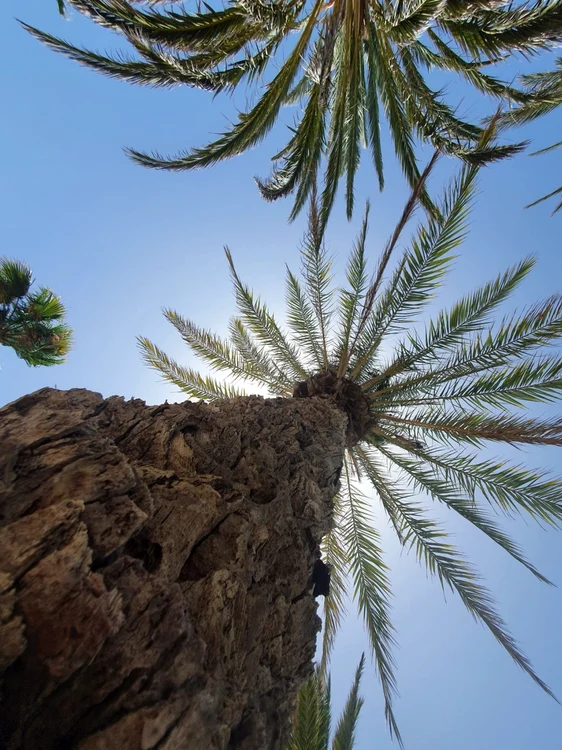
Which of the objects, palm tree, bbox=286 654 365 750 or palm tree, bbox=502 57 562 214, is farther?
palm tree, bbox=502 57 562 214

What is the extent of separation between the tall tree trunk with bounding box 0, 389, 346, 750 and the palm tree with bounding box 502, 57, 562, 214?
243 inches

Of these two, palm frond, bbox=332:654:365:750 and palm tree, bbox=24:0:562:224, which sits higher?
palm tree, bbox=24:0:562:224

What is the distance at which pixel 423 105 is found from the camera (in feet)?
20.7

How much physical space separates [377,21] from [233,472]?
20.4 ft

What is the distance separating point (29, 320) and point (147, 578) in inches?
294

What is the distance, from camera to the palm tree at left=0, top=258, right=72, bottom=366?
7.43 meters

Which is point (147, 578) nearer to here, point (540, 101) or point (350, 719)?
point (350, 719)

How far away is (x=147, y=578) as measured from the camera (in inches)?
73.3

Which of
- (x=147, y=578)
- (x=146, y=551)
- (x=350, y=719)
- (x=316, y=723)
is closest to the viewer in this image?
(x=147, y=578)

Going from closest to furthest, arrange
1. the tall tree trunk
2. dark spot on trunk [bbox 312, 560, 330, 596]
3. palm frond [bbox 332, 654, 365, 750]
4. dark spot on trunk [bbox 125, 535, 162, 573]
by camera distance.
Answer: the tall tree trunk < dark spot on trunk [bbox 125, 535, 162, 573] < dark spot on trunk [bbox 312, 560, 330, 596] < palm frond [bbox 332, 654, 365, 750]

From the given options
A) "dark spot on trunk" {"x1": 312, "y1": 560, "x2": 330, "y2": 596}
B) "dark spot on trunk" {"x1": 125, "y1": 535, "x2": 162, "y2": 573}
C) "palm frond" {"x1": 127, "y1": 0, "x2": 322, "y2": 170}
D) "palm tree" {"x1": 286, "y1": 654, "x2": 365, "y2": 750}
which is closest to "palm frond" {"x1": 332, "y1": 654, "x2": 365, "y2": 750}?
"palm tree" {"x1": 286, "y1": 654, "x2": 365, "y2": 750}

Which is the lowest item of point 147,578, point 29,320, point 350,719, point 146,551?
point 350,719

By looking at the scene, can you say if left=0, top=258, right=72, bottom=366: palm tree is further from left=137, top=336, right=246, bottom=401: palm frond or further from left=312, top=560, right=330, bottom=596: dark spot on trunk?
left=312, top=560, right=330, bottom=596: dark spot on trunk

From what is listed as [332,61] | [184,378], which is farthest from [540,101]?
[184,378]
